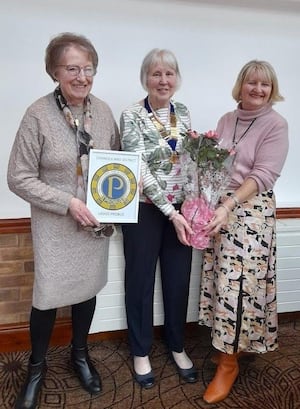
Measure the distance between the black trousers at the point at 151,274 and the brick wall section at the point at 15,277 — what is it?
0.55 m

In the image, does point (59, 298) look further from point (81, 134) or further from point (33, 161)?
point (81, 134)

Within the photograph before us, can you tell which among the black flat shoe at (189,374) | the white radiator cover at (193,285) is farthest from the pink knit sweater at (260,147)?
the black flat shoe at (189,374)

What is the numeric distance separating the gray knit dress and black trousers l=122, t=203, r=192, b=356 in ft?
0.51

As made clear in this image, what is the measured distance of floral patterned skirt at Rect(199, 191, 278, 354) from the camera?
1646 mm

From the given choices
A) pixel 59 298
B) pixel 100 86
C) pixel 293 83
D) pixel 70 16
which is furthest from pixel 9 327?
pixel 293 83

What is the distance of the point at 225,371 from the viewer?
1812mm

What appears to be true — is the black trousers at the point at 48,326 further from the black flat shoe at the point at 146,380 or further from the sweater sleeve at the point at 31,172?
the sweater sleeve at the point at 31,172

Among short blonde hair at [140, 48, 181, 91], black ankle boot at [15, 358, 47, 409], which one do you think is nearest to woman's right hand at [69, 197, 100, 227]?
short blonde hair at [140, 48, 181, 91]

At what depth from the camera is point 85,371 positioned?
6.00 ft

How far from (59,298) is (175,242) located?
56 cm

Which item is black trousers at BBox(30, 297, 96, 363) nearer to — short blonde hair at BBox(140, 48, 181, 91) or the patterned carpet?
the patterned carpet

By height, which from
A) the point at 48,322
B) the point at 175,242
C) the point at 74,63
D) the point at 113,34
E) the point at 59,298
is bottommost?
the point at 48,322

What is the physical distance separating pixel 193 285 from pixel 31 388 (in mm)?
929

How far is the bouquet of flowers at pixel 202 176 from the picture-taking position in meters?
1.48
